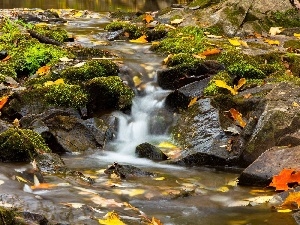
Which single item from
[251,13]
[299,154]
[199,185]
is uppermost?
[251,13]

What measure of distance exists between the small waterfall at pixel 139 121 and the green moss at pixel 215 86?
0.68m

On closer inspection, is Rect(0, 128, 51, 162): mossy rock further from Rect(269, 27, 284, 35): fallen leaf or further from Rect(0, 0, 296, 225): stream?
Rect(269, 27, 284, 35): fallen leaf

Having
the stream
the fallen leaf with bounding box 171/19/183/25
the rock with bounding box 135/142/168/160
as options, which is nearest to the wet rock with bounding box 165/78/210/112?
the stream

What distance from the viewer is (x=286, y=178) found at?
15.6 ft

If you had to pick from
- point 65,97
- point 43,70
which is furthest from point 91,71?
point 65,97

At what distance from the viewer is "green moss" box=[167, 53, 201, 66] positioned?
849 centimetres

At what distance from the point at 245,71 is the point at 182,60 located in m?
1.09

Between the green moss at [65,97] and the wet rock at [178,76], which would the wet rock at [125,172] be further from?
the wet rock at [178,76]

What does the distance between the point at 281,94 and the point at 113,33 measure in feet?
21.8

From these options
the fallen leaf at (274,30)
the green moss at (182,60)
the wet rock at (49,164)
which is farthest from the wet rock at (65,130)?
the fallen leaf at (274,30)

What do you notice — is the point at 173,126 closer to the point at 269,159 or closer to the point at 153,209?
the point at 269,159

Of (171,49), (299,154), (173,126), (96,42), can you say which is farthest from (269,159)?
(96,42)

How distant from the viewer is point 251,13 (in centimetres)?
1258

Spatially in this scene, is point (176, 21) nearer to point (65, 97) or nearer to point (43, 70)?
point (43, 70)
